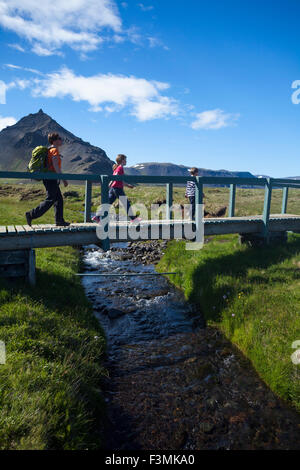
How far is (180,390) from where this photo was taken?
630cm

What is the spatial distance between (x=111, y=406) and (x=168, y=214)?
6349 millimetres

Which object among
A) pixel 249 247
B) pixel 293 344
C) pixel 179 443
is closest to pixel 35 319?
pixel 179 443

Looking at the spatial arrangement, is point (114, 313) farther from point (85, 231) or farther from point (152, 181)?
point (152, 181)

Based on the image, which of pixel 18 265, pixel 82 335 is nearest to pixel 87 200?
pixel 18 265

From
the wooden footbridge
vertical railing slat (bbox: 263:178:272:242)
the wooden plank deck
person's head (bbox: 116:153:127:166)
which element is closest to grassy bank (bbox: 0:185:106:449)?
the wooden footbridge

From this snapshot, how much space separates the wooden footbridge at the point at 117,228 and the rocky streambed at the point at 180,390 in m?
2.81

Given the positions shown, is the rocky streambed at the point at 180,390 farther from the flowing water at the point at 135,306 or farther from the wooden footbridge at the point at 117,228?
the wooden footbridge at the point at 117,228

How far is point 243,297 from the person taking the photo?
9117 millimetres

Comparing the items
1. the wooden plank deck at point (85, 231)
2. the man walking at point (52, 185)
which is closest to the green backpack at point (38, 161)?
the man walking at point (52, 185)

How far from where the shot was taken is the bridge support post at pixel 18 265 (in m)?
8.06

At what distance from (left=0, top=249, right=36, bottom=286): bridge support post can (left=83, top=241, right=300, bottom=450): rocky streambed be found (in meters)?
2.87

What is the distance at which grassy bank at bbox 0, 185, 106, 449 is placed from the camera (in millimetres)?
4125
